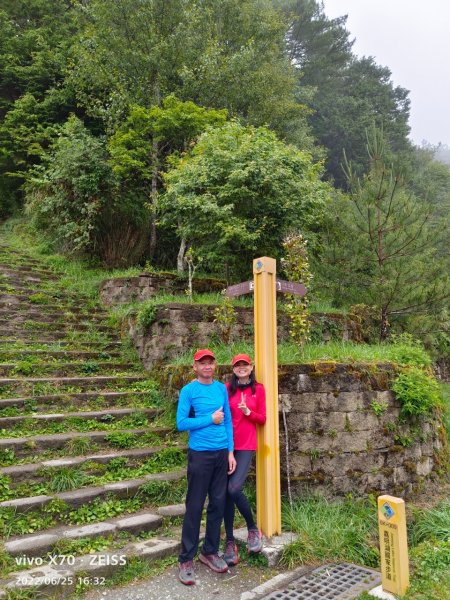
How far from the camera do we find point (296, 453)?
4820 millimetres

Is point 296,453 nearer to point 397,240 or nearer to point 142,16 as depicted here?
point 397,240

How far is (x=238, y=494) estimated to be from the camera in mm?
3607

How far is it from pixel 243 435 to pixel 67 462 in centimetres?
179

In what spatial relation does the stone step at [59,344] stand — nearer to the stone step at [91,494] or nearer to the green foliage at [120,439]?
the green foliage at [120,439]

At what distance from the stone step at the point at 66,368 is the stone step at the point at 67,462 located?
6.05ft

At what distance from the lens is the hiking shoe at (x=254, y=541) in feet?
12.2

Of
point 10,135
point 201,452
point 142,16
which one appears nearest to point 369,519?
point 201,452

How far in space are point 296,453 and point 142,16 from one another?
37.9ft

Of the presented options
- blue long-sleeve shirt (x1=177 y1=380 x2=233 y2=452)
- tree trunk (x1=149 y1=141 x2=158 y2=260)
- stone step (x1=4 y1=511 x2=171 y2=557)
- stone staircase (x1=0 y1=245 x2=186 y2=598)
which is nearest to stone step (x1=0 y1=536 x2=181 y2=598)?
stone staircase (x1=0 y1=245 x2=186 y2=598)

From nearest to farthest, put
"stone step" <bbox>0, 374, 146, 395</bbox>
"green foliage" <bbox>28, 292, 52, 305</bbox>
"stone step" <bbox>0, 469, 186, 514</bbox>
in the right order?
"stone step" <bbox>0, 469, 186, 514</bbox>
"stone step" <bbox>0, 374, 146, 395</bbox>
"green foliage" <bbox>28, 292, 52, 305</bbox>

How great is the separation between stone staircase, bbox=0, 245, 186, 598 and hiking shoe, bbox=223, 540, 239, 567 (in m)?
0.42

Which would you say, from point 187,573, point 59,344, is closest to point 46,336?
point 59,344

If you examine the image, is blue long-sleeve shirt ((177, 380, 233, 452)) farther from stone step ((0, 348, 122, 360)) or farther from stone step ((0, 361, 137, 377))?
stone step ((0, 348, 122, 360))

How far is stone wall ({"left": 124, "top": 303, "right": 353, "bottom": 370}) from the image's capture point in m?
6.71
